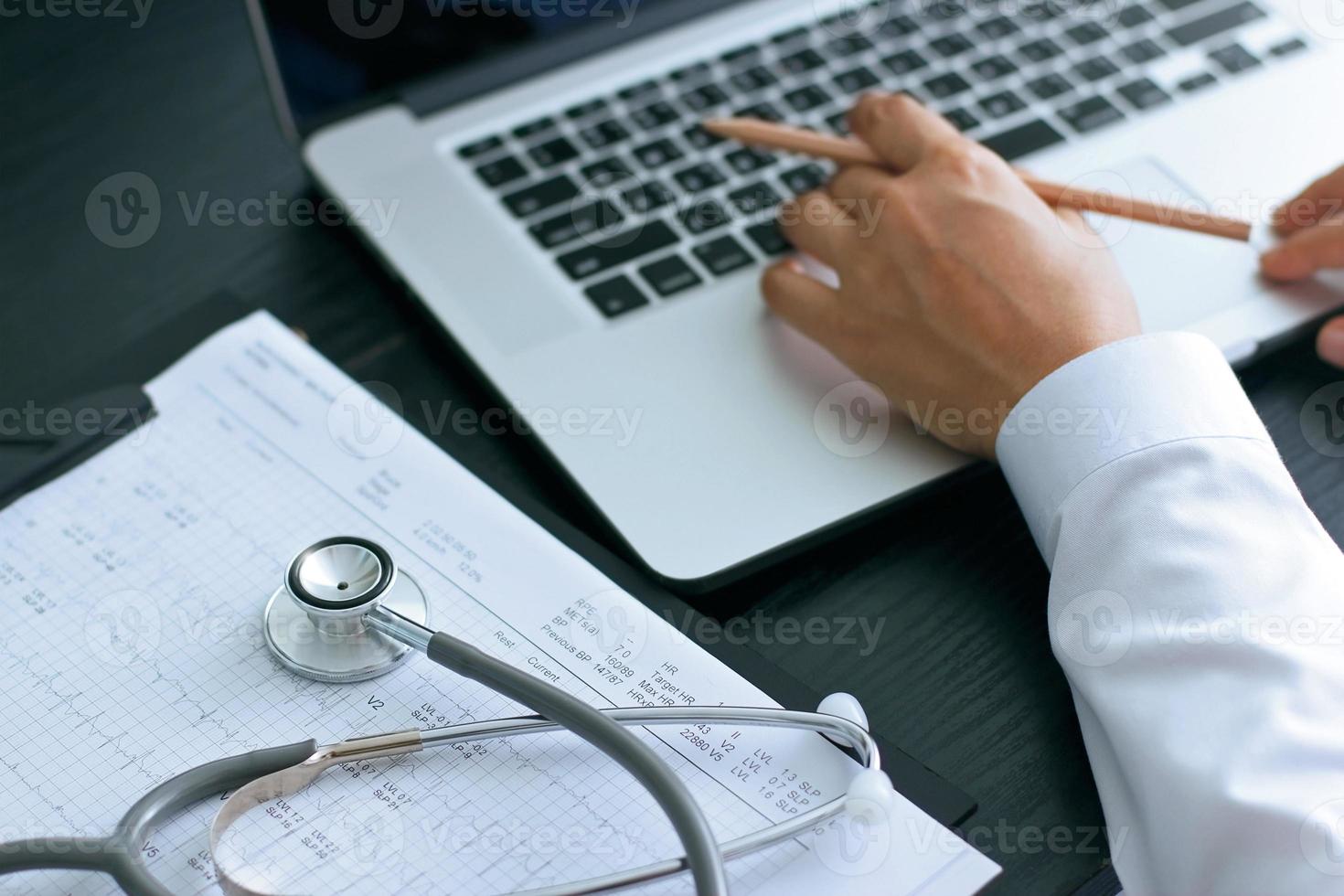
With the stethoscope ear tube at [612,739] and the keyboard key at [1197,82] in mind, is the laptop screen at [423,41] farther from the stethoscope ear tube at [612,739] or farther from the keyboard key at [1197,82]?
the stethoscope ear tube at [612,739]

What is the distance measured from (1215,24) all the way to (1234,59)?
0.04 metres

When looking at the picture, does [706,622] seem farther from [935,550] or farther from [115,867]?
[115,867]

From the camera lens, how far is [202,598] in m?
0.64

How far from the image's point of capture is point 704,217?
0.86m

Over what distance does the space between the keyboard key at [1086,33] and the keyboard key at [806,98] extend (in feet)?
0.68

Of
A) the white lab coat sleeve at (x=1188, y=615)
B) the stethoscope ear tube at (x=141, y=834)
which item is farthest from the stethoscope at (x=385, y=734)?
the white lab coat sleeve at (x=1188, y=615)

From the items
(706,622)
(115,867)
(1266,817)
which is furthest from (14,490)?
(1266,817)

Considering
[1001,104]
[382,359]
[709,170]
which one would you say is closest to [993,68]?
[1001,104]

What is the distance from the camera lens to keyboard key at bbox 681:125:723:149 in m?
0.90

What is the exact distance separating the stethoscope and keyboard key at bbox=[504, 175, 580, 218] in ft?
1.02

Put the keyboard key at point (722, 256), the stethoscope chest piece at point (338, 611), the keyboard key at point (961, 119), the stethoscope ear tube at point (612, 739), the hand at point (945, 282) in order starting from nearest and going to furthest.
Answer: the stethoscope ear tube at point (612, 739) → the stethoscope chest piece at point (338, 611) → the hand at point (945, 282) → the keyboard key at point (722, 256) → the keyboard key at point (961, 119)

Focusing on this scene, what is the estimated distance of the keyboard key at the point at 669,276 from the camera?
0.81 metres

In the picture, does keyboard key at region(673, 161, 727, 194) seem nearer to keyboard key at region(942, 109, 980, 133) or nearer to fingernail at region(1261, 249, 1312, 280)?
keyboard key at region(942, 109, 980, 133)

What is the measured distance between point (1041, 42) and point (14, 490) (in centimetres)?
78
